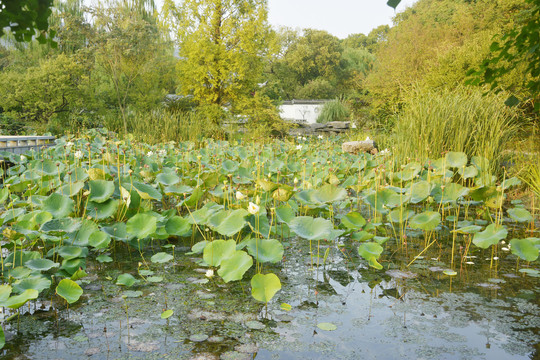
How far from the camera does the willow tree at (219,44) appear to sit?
8945mm

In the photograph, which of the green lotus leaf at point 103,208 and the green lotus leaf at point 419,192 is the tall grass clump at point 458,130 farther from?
the green lotus leaf at point 103,208

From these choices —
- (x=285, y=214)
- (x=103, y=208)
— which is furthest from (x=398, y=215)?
(x=103, y=208)

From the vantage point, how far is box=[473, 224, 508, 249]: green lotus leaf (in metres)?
A: 1.88

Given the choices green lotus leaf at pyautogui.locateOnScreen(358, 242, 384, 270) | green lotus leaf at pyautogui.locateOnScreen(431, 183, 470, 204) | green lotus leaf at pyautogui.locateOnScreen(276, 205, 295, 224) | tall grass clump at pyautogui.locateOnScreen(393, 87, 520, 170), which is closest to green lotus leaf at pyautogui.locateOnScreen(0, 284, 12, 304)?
green lotus leaf at pyautogui.locateOnScreen(276, 205, 295, 224)

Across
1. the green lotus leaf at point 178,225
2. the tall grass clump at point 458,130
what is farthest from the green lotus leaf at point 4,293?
the tall grass clump at point 458,130

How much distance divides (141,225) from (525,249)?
183cm

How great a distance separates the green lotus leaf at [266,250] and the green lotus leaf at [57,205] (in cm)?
89

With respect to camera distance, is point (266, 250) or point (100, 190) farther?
point (100, 190)

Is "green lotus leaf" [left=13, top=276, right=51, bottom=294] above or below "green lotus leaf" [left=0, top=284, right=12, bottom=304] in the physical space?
below

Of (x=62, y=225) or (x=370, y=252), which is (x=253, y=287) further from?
(x=62, y=225)

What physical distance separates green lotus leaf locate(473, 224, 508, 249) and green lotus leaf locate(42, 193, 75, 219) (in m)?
1.94

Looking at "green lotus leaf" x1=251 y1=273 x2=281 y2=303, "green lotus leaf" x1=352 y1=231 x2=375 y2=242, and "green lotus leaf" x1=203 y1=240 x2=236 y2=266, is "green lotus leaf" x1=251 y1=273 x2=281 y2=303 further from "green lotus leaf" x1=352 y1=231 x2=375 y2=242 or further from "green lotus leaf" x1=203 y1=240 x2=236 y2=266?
"green lotus leaf" x1=352 y1=231 x2=375 y2=242

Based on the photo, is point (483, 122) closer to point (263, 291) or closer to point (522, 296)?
point (522, 296)

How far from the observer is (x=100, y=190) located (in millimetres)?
2127
